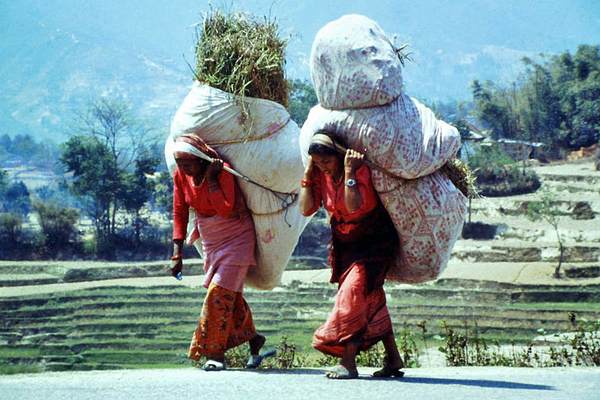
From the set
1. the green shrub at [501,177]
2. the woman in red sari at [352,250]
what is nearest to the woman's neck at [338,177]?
the woman in red sari at [352,250]

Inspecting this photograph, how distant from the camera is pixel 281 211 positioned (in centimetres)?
742

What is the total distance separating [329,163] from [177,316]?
2040 centimetres

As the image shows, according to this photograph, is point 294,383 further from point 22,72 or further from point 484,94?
point 22,72

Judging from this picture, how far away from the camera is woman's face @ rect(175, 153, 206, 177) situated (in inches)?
277

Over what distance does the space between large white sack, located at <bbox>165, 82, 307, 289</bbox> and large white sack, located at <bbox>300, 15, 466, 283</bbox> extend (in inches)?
28.7

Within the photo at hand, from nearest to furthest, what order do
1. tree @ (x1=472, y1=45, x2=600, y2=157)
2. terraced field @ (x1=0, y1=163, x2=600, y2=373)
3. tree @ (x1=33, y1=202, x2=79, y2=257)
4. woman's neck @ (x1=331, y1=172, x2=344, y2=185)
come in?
woman's neck @ (x1=331, y1=172, x2=344, y2=185)
terraced field @ (x1=0, y1=163, x2=600, y2=373)
tree @ (x1=33, y1=202, x2=79, y2=257)
tree @ (x1=472, y1=45, x2=600, y2=157)

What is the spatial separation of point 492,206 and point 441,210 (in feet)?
104

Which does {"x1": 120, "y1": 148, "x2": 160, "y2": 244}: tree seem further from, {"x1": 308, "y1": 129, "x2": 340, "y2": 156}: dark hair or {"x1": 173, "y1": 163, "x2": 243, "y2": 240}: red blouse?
{"x1": 308, "y1": 129, "x2": 340, "y2": 156}: dark hair

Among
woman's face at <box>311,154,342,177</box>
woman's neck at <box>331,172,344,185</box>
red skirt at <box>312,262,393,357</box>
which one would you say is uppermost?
woman's face at <box>311,154,342,177</box>

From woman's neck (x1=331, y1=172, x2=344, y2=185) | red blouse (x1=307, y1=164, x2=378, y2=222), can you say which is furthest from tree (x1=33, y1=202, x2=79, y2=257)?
woman's neck (x1=331, y1=172, x2=344, y2=185)

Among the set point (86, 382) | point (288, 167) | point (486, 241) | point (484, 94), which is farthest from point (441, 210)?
point (484, 94)

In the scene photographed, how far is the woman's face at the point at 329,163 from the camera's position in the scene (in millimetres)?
6281

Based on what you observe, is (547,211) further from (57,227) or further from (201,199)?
(201,199)

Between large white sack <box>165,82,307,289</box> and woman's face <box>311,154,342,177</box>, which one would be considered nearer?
woman's face <box>311,154,342,177</box>
